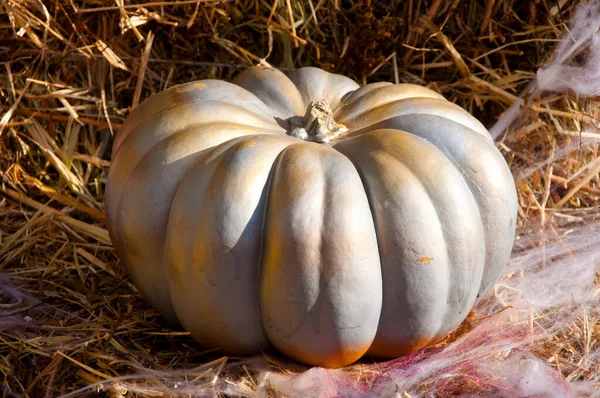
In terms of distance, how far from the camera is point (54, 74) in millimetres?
3768

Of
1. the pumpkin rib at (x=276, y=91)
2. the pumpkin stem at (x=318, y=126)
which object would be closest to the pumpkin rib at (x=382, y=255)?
the pumpkin stem at (x=318, y=126)

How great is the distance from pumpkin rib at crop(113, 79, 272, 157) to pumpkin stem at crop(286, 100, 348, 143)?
0.19m

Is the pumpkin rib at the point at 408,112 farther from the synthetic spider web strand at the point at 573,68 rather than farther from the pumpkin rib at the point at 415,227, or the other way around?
the synthetic spider web strand at the point at 573,68

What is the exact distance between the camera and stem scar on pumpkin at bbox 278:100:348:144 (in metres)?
2.66

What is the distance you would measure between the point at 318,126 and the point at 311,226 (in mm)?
469

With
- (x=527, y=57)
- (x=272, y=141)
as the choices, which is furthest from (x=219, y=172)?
(x=527, y=57)

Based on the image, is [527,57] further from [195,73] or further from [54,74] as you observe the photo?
[54,74]

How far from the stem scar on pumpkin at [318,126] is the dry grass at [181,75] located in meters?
0.94

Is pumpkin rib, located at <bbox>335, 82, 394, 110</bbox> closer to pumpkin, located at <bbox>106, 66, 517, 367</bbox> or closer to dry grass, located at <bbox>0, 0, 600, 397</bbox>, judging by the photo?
pumpkin, located at <bbox>106, 66, 517, 367</bbox>

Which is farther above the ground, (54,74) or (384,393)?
(54,74)

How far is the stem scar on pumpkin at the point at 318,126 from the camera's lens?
2.66 m

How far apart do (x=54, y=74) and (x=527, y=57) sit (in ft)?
7.64

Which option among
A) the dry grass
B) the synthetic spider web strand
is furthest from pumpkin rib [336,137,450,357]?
the synthetic spider web strand

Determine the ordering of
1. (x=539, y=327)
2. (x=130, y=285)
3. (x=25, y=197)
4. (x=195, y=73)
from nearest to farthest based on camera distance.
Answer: (x=539, y=327)
(x=130, y=285)
(x=25, y=197)
(x=195, y=73)
